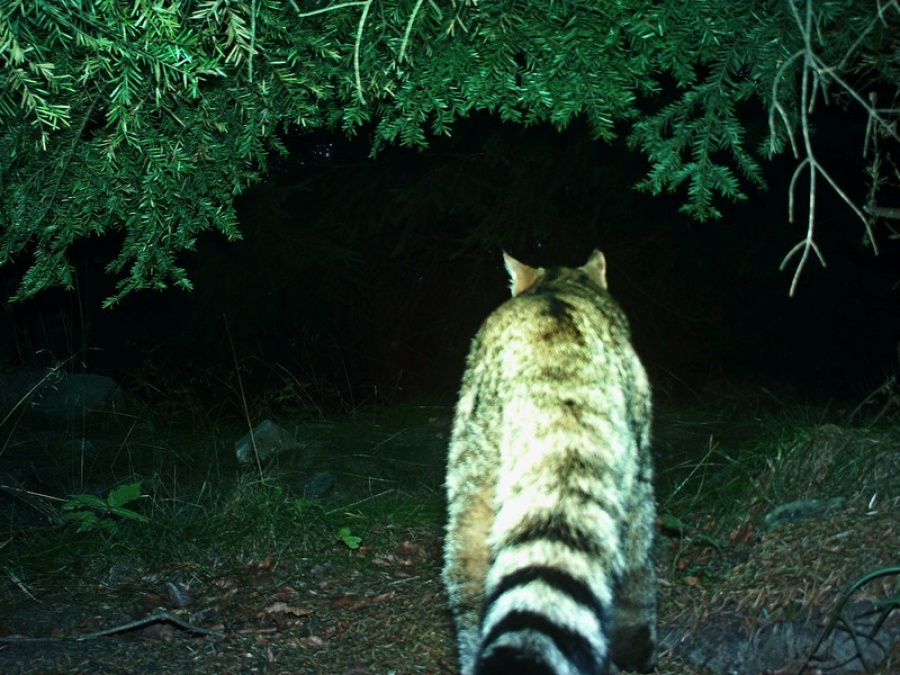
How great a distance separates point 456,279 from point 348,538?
182 inches

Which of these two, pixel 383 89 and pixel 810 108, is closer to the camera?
pixel 810 108

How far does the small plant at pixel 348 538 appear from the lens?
4.91m

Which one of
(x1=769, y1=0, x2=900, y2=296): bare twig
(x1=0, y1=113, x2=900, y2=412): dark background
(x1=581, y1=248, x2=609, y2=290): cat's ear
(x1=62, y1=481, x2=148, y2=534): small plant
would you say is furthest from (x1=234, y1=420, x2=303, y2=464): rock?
(x1=769, y1=0, x2=900, y2=296): bare twig

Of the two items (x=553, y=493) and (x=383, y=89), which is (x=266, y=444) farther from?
(x=553, y=493)

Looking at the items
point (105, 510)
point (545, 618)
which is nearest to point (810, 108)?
point (545, 618)

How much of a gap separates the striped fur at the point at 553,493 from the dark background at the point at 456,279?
3.60 m

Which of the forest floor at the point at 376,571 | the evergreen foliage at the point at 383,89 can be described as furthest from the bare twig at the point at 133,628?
the evergreen foliage at the point at 383,89

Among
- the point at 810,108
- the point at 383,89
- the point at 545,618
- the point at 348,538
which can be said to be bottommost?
the point at 348,538

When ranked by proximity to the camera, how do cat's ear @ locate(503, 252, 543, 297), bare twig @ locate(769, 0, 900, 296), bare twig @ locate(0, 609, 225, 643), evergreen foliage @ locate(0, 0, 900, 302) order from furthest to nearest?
1. cat's ear @ locate(503, 252, 543, 297)
2. bare twig @ locate(0, 609, 225, 643)
3. evergreen foliage @ locate(0, 0, 900, 302)
4. bare twig @ locate(769, 0, 900, 296)

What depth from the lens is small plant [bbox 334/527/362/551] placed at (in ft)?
16.1

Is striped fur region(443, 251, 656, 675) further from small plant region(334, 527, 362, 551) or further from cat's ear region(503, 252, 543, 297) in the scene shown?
small plant region(334, 527, 362, 551)

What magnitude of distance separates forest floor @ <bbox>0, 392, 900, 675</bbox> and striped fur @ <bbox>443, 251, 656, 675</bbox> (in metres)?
0.50

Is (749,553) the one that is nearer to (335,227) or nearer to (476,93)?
(476,93)

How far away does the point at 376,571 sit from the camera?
489cm
